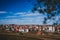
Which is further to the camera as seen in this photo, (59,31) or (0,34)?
(0,34)

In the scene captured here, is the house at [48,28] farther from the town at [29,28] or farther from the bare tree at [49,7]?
the bare tree at [49,7]

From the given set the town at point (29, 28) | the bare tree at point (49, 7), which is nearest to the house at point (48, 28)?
the town at point (29, 28)

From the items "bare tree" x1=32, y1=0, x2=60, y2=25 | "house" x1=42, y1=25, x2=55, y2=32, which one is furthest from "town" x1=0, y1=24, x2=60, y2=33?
"bare tree" x1=32, y1=0, x2=60, y2=25

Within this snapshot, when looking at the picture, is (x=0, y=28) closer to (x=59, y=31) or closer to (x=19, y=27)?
(x=19, y=27)

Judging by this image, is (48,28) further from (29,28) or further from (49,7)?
(49,7)

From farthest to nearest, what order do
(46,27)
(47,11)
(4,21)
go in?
(4,21) < (46,27) < (47,11)

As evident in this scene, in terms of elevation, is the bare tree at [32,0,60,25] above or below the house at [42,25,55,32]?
above

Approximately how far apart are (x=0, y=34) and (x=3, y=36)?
0.15m

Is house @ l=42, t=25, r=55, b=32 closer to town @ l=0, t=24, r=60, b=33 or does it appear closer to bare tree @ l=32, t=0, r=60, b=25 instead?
town @ l=0, t=24, r=60, b=33

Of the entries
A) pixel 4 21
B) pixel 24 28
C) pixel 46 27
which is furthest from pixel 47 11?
pixel 4 21

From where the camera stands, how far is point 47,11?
533cm

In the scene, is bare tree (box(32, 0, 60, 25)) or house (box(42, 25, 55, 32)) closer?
bare tree (box(32, 0, 60, 25))

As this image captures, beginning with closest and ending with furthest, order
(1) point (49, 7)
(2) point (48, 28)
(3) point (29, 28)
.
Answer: (1) point (49, 7), (2) point (48, 28), (3) point (29, 28)

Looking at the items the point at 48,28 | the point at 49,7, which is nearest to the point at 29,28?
the point at 48,28
